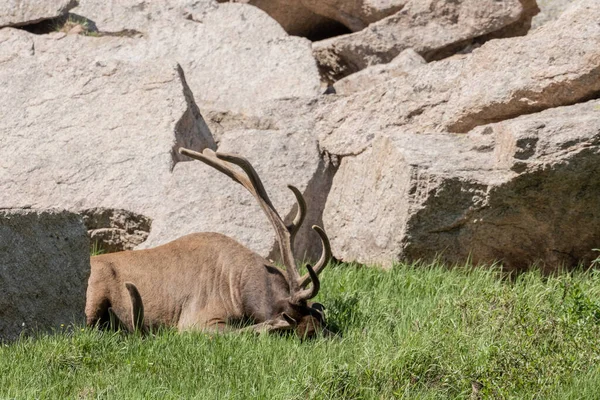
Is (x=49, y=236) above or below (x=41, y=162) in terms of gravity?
above

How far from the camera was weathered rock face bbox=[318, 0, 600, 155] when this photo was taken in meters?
9.70

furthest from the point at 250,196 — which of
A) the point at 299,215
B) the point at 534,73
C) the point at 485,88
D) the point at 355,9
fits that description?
the point at 355,9

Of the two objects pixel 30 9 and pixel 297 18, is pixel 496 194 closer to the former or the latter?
pixel 297 18

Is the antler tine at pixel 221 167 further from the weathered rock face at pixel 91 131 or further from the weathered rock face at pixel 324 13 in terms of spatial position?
the weathered rock face at pixel 324 13

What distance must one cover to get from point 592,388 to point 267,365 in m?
2.04

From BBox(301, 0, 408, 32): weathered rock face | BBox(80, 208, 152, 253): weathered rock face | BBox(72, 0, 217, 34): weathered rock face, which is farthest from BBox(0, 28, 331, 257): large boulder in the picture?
BBox(301, 0, 408, 32): weathered rock face

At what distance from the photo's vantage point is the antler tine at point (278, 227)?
873 cm

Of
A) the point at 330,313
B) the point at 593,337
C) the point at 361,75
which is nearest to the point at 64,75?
the point at 361,75

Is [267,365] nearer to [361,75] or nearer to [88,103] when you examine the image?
[88,103]

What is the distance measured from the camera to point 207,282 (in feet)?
30.6

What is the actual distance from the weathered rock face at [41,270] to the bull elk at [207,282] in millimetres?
1107

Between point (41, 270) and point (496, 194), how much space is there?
396 cm

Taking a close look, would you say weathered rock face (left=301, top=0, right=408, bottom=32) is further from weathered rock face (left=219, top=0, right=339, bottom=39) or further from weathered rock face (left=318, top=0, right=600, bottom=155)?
weathered rock face (left=318, top=0, right=600, bottom=155)

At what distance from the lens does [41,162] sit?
430 inches
